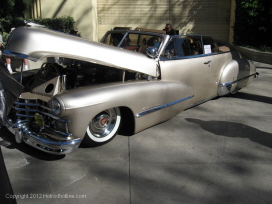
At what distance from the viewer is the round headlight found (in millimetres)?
3455

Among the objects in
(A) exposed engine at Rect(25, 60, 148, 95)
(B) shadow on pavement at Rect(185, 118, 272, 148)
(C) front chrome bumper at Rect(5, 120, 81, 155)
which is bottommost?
(B) shadow on pavement at Rect(185, 118, 272, 148)

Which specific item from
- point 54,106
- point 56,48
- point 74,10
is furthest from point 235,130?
point 74,10

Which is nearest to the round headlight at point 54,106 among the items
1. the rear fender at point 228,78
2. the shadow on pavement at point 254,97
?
the rear fender at point 228,78

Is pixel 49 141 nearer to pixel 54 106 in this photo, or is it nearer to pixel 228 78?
pixel 54 106

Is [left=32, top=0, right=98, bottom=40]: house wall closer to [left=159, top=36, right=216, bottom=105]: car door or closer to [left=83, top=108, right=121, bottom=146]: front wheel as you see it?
[left=159, top=36, right=216, bottom=105]: car door

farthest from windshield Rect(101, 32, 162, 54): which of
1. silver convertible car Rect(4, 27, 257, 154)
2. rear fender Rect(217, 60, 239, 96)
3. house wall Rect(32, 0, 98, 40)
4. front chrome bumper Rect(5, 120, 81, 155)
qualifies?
house wall Rect(32, 0, 98, 40)

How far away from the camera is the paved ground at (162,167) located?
123 inches

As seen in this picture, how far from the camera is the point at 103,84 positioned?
4086 millimetres

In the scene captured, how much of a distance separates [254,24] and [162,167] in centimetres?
1033

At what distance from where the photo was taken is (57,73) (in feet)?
14.0

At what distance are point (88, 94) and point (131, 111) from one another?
74 centimetres

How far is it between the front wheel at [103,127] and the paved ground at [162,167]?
15cm

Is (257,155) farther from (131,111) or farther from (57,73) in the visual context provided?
(57,73)

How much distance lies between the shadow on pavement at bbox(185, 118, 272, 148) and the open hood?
1.79 metres
